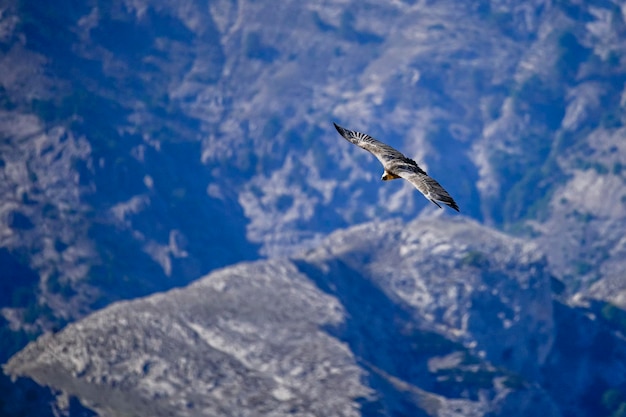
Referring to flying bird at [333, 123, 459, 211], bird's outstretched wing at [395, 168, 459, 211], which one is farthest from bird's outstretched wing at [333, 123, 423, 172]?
bird's outstretched wing at [395, 168, 459, 211]

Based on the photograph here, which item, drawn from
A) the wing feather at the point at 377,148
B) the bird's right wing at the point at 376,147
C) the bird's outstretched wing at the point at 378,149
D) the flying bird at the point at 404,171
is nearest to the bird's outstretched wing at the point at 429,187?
the flying bird at the point at 404,171

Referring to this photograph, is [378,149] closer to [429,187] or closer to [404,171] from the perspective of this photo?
[404,171]

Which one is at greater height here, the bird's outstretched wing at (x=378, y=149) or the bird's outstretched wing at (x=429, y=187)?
the bird's outstretched wing at (x=378, y=149)

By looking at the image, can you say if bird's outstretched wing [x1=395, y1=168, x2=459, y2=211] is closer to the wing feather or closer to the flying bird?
the flying bird

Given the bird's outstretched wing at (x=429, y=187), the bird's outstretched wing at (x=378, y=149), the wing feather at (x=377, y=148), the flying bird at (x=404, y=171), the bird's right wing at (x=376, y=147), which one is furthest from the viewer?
the bird's right wing at (x=376, y=147)

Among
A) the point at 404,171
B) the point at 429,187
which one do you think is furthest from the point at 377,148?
the point at 429,187

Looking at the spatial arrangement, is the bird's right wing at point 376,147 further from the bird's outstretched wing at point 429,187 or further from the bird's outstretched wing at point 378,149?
the bird's outstretched wing at point 429,187

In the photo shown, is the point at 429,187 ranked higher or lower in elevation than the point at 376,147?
lower

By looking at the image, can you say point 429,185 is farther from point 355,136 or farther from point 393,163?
point 355,136

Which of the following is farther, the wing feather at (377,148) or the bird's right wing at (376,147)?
the bird's right wing at (376,147)
